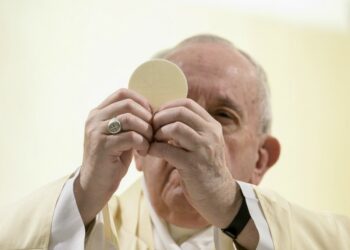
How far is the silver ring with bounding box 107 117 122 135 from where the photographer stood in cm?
82

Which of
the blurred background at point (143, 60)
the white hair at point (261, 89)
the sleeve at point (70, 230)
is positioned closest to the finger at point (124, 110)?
the sleeve at point (70, 230)

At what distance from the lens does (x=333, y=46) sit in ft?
8.33

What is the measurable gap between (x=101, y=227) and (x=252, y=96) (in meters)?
0.52

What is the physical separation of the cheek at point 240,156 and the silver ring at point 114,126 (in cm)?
41

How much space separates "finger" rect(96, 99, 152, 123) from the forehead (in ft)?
1.09

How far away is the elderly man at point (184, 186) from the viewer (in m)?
0.83

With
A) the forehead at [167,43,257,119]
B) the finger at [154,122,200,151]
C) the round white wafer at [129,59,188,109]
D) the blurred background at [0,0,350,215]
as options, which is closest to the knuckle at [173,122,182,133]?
the finger at [154,122,200,151]

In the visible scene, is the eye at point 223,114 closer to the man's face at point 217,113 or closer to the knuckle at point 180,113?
the man's face at point 217,113

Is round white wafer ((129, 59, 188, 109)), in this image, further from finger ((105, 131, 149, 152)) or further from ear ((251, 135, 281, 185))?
ear ((251, 135, 281, 185))

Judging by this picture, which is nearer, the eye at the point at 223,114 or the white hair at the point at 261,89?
the eye at the point at 223,114

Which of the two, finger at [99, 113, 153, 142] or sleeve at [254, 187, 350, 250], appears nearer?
finger at [99, 113, 153, 142]

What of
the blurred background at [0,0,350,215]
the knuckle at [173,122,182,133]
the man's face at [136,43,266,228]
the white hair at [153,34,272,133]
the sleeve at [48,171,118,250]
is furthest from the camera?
the blurred background at [0,0,350,215]

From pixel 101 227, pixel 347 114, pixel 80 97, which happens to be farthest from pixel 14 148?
pixel 347 114

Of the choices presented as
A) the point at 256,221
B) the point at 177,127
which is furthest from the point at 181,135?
the point at 256,221
